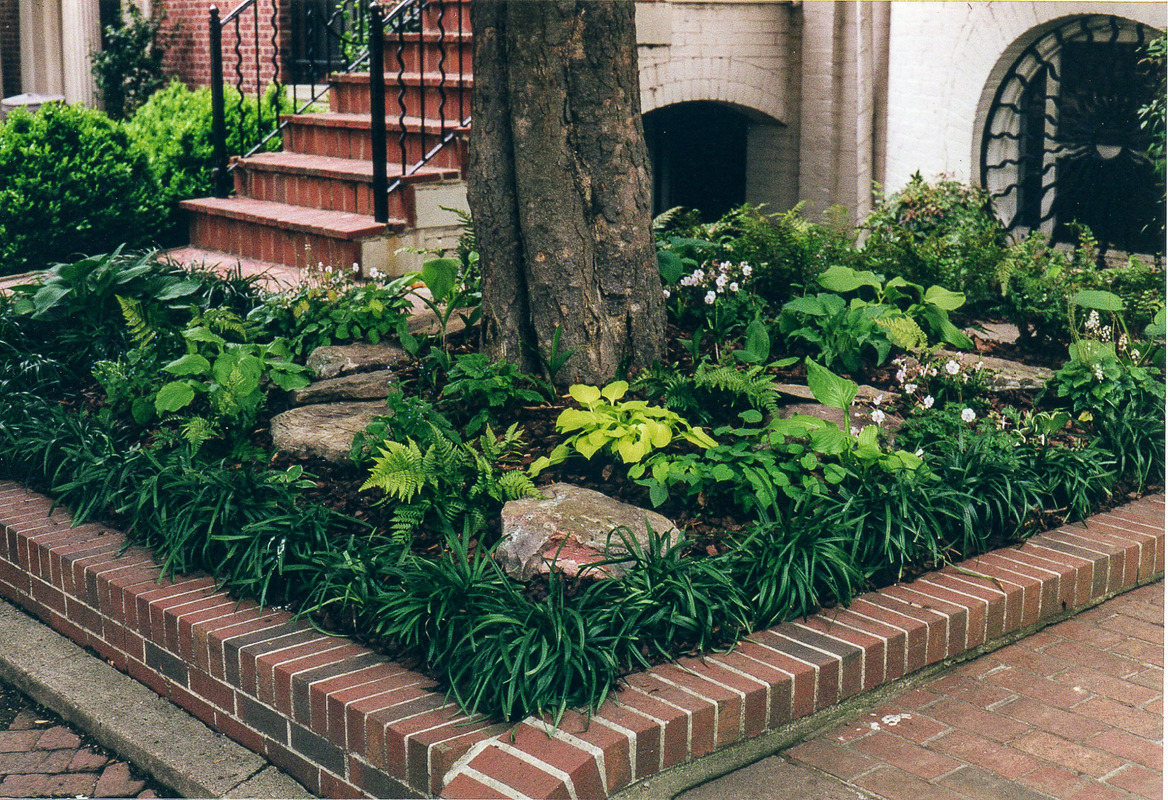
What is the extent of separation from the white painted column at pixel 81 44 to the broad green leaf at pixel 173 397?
9.61 metres

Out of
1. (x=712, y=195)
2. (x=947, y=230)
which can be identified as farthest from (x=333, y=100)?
(x=947, y=230)

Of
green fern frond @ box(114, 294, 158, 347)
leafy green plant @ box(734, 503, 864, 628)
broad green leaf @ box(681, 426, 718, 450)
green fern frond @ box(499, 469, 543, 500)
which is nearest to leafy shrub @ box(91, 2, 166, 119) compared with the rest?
green fern frond @ box(114, 294, 158, 347)

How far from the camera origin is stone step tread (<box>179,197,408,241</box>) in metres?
6.21

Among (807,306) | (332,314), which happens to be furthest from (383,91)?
(807,306)

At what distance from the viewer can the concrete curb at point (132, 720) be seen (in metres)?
2.96

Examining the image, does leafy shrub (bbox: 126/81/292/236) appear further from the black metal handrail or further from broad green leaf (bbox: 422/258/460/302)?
broad green leaf (bbox: 422/258/460/302)

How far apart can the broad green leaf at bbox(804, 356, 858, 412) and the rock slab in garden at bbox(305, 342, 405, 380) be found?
179cm

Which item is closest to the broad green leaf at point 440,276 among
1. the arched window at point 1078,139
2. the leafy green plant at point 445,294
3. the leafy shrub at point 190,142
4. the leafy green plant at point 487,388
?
the leafy green plant at point 445,294

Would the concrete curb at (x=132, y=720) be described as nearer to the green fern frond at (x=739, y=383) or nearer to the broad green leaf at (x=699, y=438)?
the broad green leaf at (x=699, y=438)

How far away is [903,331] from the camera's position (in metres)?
4.37

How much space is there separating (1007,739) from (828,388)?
1.28 metres

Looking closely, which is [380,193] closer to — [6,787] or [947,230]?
[947,230]

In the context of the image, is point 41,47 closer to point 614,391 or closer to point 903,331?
point 614,391

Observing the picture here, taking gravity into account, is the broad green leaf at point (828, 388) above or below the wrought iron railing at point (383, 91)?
below
